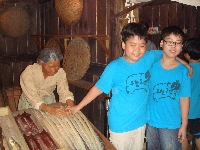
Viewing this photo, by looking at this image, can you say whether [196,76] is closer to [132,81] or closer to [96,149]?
[132,81]

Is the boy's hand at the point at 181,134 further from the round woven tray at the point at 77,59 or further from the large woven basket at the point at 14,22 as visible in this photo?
the large woven basket at the point at 14,22

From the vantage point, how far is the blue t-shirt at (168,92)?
2535mm

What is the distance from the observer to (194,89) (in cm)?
336

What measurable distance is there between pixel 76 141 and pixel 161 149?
111 centimetres

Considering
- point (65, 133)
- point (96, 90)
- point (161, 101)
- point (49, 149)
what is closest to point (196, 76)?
point (161, 101)

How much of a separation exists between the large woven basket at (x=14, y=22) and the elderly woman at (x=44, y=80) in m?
3.50

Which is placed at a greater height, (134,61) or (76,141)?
(134,61)

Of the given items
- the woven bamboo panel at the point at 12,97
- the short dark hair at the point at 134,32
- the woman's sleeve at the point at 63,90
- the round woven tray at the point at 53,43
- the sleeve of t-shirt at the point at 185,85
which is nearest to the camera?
the short dark hair at the point at 134,32

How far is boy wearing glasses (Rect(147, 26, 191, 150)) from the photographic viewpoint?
2523 millimetres

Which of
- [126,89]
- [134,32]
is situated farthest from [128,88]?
[134,32]

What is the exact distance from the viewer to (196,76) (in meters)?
3.27

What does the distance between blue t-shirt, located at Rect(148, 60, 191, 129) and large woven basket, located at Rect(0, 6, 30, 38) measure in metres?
5.30

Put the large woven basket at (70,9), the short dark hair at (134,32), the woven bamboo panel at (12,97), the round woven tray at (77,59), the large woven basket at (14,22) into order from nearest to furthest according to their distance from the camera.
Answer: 1. the short dark hair at (134,32)
2. the large woven basket at (70,9)
3. the round woven tray at (77,59)
4. the woven bamboo panel at (12,97)
5. the large woven basket at (14,22)

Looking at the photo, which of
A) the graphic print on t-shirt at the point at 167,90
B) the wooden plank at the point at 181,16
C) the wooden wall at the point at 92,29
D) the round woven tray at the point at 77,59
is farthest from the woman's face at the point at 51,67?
the wooden plank at the point at 181,16
